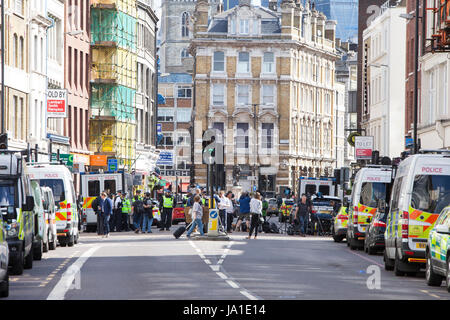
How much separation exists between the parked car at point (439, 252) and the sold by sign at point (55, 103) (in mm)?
38949

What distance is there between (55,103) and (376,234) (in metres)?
29.8

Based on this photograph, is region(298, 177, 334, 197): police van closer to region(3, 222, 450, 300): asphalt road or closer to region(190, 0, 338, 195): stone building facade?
region(3, 222, 450, 300): asphalt road

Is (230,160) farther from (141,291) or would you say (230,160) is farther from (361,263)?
(141,291)

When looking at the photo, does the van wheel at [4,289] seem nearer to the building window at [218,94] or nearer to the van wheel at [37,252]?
the van wheel at [37,252]

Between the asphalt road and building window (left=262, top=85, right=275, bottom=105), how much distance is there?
8286 centimetres

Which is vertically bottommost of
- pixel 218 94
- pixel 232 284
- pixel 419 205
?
pixel 232 284

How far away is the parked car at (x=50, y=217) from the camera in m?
35.6

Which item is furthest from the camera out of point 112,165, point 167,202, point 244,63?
point 244,63

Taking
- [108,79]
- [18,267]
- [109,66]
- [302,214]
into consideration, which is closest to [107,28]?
[109,66]

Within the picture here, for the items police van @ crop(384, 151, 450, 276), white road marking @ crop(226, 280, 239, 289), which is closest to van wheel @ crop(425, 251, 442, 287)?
police van @ crop(384, 151, 450, 276)

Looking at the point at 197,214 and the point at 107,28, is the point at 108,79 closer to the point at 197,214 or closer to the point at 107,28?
the point at 107,28

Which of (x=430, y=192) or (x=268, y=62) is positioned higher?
(x=268, y=62)

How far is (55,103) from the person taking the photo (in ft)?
203

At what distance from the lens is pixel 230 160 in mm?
121500
